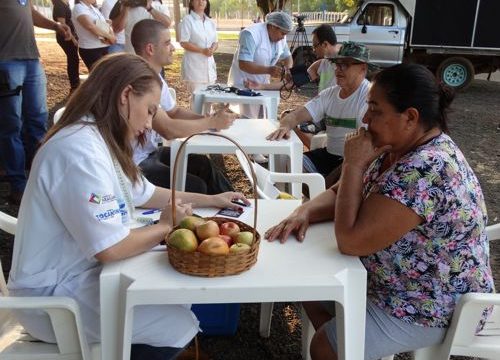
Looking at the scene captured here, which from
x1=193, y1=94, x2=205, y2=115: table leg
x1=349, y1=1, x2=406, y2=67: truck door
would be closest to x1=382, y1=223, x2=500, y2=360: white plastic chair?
x1=193, y1=94, x2=205, y2=115: table leg

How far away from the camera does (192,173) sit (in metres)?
3.14

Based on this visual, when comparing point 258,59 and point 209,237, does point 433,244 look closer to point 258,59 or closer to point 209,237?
Result: point 209,237

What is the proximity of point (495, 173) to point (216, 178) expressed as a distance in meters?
3.29

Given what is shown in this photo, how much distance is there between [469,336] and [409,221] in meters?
0.45

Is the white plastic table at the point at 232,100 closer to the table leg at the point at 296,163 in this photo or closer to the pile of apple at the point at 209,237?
the table leg at the point at 296,163

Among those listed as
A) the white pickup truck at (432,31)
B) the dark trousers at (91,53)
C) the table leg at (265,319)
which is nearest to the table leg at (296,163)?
the table leg at (265,319)

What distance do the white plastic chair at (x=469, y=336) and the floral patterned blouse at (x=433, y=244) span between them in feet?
0.12

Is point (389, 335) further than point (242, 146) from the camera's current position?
No

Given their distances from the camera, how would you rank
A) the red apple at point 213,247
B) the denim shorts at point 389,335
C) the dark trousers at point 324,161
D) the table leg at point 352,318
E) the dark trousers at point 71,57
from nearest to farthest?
the red apple at point 213,247
the table leg at point 352,318
the denim shorts at point 389,335
the dark trousers at point 324,161
the dark trousers at point 71,57

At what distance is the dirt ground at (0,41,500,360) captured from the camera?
2344 mm

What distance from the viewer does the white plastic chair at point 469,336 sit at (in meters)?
1.52

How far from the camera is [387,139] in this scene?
163cm

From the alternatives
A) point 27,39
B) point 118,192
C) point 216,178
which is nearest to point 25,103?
point 27,39

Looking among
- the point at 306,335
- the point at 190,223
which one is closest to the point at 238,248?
the point at 190,223
